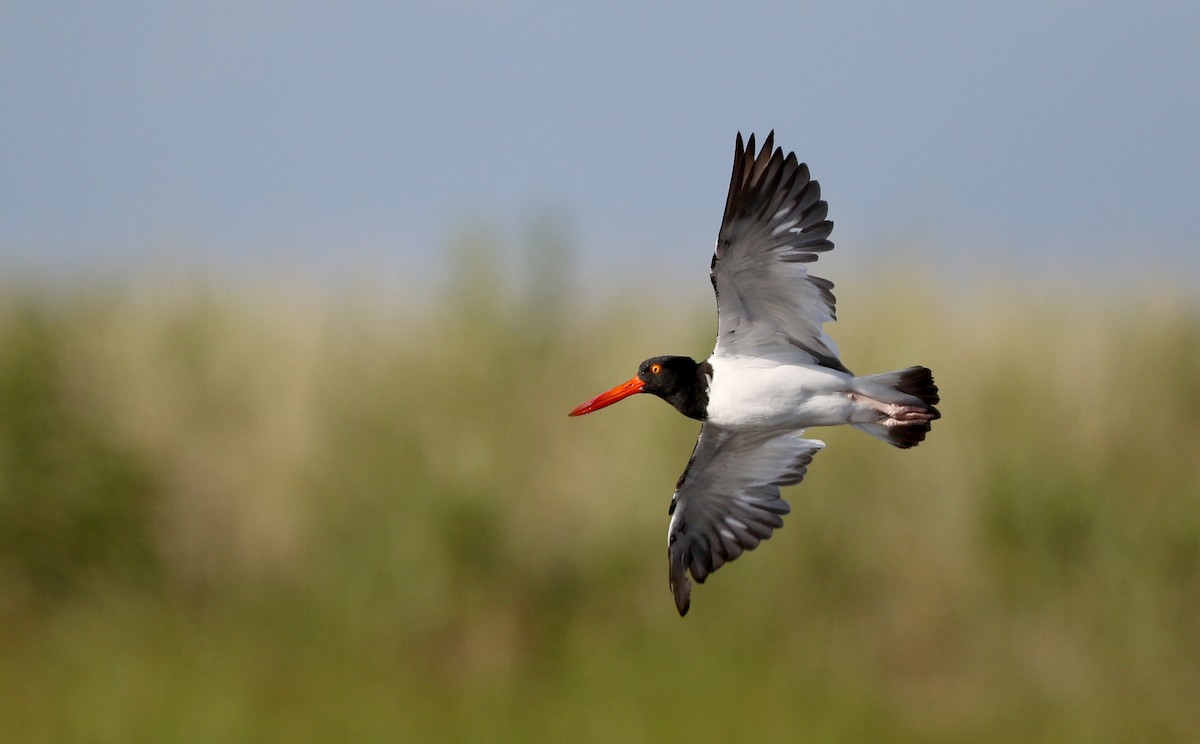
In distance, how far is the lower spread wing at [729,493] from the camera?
3.41 metres

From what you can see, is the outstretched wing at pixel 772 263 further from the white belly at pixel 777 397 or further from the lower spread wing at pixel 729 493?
the lower spread wing at pixel 729 493

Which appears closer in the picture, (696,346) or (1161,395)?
(696,346)

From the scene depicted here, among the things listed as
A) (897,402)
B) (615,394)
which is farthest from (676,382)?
(897,402)

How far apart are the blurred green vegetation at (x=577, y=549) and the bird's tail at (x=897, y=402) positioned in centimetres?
366

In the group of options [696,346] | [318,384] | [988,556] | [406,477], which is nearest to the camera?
[696,346]

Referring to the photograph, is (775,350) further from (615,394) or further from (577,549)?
(577,549)

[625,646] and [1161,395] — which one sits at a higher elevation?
[1161,395]

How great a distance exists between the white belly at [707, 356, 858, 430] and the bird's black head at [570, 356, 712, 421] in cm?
6

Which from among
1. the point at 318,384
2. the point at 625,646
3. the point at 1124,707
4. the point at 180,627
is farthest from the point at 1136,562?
the point at 180,627

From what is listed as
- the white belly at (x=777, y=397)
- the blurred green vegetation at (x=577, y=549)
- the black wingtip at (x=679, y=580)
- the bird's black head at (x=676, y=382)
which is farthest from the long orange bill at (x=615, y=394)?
the blurred green vegetation at (x=577, y=549)

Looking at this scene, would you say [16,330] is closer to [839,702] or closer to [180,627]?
[180,627]

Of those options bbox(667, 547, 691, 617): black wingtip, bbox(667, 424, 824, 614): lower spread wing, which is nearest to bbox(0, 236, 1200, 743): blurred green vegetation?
bbox(667, 424, 824, 614): lower spread wing

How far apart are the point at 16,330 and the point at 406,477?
324 centimetres

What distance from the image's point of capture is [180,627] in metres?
8.27
